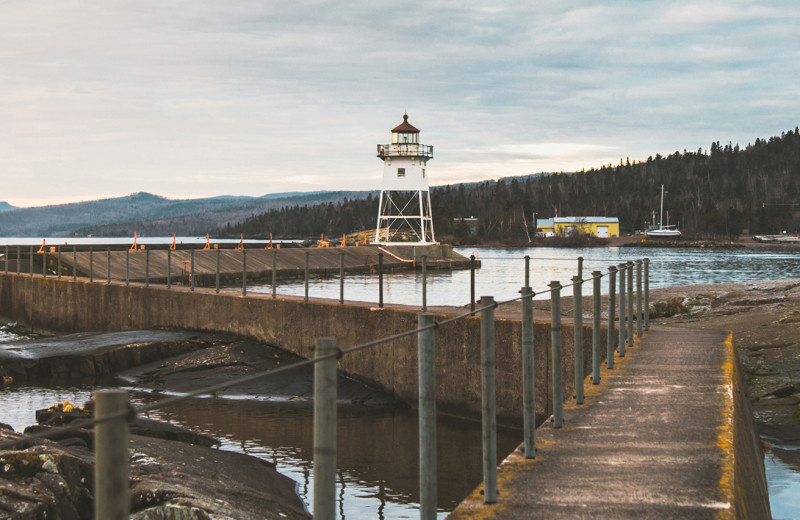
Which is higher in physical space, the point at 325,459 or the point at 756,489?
the point at 325,459

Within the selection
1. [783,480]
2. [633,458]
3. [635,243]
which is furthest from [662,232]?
[633,458]

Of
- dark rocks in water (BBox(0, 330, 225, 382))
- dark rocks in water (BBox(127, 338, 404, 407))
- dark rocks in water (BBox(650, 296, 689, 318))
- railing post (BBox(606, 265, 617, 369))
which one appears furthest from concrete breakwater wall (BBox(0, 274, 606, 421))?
dark rocks in water (BBox(650, 296, 689, 318))

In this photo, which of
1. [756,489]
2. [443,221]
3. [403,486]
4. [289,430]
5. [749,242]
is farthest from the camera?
[749,242]

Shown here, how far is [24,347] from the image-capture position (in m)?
19.5

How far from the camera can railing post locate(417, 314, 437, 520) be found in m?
4.47

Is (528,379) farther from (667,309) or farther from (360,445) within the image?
(667,309)

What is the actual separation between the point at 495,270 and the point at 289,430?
5953 cm

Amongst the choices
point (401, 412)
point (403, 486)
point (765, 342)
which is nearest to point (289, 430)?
point (401, 412)

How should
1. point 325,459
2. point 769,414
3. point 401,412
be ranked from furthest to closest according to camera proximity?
point 401,412 < point 769,414 < point 325,459

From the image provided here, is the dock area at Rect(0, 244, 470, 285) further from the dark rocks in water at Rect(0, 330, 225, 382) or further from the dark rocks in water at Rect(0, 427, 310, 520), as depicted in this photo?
the dark rocks in water at Rect(0, 427, 310, 520)

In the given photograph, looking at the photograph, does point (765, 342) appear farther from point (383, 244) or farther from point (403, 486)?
point (383, 244)

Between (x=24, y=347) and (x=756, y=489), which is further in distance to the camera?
(x=24, y=347)

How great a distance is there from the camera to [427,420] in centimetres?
455

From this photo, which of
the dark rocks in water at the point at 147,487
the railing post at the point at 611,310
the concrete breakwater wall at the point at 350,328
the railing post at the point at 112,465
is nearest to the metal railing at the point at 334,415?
the railing post at the point at 112,465
